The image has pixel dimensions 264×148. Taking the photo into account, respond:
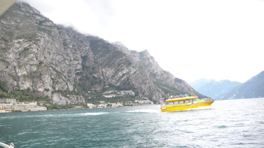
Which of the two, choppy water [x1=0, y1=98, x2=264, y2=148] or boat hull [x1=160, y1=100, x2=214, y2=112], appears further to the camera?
boat hull [x1=160, y1=100, x2=214, y2=112]

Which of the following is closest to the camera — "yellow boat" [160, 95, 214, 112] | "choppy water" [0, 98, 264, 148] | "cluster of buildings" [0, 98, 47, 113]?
"choppy water" [0, 98, 264, 148]

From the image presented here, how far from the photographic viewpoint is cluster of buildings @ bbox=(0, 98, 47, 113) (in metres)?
127

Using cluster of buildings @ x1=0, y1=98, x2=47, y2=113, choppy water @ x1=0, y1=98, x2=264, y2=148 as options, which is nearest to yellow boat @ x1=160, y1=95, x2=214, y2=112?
choppy water @ x1=0, y1=98, x2=264, y2=148

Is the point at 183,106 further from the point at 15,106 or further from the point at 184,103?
the point at 15,106

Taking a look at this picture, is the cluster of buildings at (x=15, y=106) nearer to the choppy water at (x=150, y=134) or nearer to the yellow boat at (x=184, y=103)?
the choppy water at (x=150, y=134)

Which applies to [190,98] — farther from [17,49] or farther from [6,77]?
[17,49]

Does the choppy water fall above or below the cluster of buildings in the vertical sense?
above

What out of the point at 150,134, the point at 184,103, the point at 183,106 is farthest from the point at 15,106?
the point at 150,134

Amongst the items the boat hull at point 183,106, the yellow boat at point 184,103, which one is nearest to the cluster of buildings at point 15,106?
the boat hull at point 183,106

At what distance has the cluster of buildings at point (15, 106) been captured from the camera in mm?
126581

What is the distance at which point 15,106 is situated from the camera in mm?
132625

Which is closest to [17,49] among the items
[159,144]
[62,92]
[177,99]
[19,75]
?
[19,75]

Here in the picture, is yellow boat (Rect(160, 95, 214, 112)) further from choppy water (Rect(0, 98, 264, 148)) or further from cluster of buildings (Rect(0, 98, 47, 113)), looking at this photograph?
cluster of buildings (Rect(0, 98, 47, 113))

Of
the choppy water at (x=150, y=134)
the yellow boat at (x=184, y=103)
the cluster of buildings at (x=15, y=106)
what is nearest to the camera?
the choppy water at (x=150, y=134)
